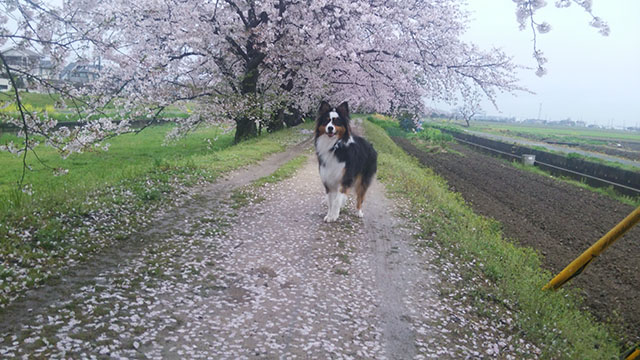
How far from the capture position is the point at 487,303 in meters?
7.43

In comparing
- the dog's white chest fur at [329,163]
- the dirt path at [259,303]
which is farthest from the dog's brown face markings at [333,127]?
the dirt path at [259,303]

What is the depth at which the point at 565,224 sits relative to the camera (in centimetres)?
1695

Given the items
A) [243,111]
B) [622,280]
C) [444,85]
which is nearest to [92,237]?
[622,280]

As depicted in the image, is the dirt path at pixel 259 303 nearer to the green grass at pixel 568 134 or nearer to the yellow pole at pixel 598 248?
the yellow pole at pixel 598 248

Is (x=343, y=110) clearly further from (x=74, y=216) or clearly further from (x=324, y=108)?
(x=74, y=216)

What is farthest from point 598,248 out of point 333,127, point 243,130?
point 243,130

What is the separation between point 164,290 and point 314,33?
15324 mm

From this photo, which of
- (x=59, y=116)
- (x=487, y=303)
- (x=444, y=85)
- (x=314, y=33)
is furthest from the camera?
(x=59, y=116)

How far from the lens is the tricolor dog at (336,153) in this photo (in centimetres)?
1017

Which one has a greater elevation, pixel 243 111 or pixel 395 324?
pixel 243 111

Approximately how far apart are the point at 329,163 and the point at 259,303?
477 centimetres

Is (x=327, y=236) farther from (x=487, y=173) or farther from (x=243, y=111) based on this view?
(x=487, y=173)

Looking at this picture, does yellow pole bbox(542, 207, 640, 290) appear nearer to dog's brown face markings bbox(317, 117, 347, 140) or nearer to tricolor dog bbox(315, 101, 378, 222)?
tricolor dog bbox(315, 101, 378, 222)

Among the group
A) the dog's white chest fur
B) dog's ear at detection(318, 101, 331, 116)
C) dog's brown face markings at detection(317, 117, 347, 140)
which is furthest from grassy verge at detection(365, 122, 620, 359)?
dog's ear at detection(318, 101, 331, 116)
